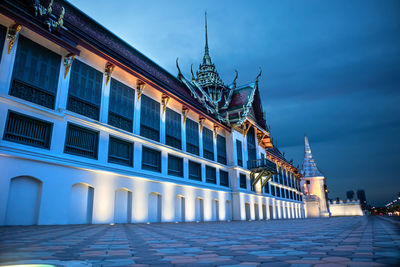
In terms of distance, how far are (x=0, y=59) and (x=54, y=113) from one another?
2.90 meters

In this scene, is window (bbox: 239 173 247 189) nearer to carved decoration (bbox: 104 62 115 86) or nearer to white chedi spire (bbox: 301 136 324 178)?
carved decoration (bbox: 104 62 115 86)

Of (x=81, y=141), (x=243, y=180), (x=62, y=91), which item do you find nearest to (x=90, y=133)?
(x=81, y=141)

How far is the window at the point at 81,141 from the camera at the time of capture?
43.0 feet

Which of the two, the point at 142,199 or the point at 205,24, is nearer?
the point at 142,199

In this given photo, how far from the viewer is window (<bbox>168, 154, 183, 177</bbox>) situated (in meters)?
19.7

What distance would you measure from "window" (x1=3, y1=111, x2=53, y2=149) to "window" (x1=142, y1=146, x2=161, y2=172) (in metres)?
6.41

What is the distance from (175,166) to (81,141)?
8.13 meters

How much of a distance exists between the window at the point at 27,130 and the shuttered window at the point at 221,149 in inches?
679

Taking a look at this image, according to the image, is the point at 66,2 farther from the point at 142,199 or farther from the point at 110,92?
the point at 142,199

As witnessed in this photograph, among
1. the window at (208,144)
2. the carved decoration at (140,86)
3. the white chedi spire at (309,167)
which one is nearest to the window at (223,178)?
the window at (208,144)

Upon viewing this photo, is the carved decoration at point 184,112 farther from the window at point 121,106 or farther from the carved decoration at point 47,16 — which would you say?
the carved decoration at point 47,16

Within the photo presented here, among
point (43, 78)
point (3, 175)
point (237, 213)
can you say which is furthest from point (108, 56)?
point (237, 213)

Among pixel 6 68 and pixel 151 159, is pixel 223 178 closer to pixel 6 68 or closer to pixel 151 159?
pixel 151 159

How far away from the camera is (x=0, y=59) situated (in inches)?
432
